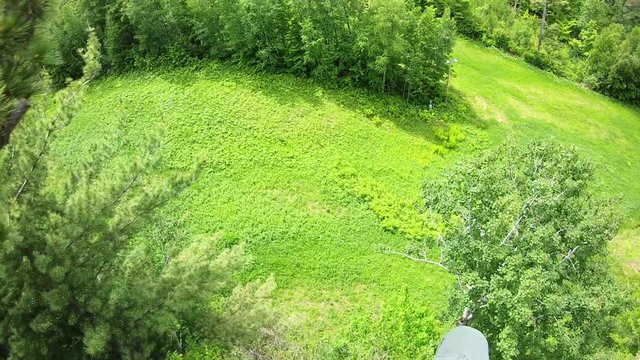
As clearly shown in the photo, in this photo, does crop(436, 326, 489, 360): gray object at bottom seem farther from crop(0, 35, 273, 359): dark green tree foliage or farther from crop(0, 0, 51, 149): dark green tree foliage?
crop(0, 0, 51, 149): dark green tree foliage

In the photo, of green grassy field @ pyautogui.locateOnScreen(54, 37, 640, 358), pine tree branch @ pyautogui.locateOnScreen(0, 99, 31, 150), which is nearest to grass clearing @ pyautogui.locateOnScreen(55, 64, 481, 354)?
green grassy field @ pyautogui.locateOnScreen(54, 37, 640, 358)

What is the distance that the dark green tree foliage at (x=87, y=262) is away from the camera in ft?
23.0

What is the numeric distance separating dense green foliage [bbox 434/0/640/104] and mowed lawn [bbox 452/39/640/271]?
4.54 feet

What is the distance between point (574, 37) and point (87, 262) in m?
45.3

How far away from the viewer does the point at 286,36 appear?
24234mm

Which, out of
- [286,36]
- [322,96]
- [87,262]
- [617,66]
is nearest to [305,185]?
[322,96]

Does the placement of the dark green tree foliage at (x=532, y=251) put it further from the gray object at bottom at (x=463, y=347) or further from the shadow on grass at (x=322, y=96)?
the shadow on grass at (x=322, y=96)

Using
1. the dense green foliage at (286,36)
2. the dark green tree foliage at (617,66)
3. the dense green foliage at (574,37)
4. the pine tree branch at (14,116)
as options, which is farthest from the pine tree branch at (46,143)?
the dark green tree foliage at (617,66)

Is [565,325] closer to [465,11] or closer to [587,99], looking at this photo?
[587,99]

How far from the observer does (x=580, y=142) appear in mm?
27516

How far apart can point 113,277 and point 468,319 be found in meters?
7.46

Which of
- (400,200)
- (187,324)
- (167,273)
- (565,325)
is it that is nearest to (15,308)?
(167,273)

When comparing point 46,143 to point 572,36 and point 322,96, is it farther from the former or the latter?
point 572,36

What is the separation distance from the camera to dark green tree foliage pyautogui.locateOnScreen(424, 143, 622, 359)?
32.0 ft
